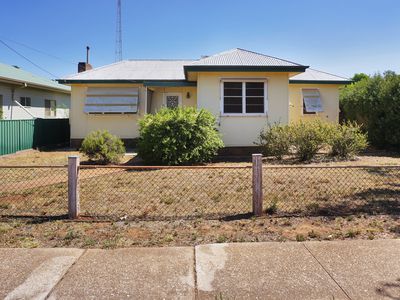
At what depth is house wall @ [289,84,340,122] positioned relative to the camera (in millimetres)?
19797

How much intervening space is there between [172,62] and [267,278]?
64.8 ft

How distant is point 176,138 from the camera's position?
1127 cm

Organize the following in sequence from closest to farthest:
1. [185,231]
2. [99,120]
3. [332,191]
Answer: [185,231], [332,191], [99,120]

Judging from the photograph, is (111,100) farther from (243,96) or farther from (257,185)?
(257,185)

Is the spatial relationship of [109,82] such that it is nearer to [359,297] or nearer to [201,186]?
[201,186]

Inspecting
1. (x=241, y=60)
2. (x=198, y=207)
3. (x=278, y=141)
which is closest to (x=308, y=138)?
(x=278, y=141)

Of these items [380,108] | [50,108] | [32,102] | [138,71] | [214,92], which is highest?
[138,71]

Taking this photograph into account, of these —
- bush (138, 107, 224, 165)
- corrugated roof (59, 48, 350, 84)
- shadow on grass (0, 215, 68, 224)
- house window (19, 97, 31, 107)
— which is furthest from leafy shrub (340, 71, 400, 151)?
house window (19, 97, 31, 107)

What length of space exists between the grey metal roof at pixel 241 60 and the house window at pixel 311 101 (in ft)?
18.8

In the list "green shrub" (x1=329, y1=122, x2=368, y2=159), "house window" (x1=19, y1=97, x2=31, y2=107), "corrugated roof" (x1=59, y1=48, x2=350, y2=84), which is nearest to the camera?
"green shrub" (x1=329, y1=122, x2=368, y2=159)

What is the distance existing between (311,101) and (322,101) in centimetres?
70

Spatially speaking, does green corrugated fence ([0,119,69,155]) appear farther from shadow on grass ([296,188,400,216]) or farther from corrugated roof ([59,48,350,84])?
shadow on grass ([296,188,400,216])

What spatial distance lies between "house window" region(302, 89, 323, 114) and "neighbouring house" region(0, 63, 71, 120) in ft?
44.2

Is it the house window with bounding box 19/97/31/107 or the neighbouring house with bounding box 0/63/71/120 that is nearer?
the neighbouring house with bounding box 0/63/71/120
